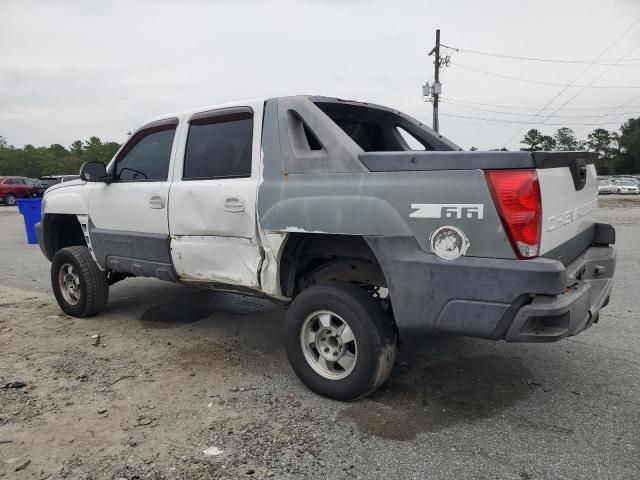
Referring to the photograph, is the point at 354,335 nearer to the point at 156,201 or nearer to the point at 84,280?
the point at 156,201

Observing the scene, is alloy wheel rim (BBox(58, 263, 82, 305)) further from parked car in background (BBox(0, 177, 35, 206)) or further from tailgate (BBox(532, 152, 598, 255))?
parked car in background (BBox(0, 177, 35, 206))

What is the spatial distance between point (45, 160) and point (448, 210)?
8181 centimetres

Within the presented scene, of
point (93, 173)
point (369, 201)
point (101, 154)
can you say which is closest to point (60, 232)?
point (93, 173)

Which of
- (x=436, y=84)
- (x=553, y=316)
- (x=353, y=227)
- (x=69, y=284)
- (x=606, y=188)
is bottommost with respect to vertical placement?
(x=606, y=188)

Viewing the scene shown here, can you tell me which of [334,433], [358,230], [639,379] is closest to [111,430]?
[334,433]

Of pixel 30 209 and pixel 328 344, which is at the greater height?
pixel 30 209

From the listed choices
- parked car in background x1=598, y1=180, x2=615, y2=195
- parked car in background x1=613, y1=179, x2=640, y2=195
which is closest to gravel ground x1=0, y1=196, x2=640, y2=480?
parked car in background x1=613, y1=179, x2=640, y2=195

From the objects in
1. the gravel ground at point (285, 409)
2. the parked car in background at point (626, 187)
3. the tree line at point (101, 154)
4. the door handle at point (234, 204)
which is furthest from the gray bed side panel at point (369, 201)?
the tree line at point (101, 154)

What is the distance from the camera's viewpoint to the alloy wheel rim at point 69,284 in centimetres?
526

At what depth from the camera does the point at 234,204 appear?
366 centimetres

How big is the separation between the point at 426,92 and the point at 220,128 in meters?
24.8

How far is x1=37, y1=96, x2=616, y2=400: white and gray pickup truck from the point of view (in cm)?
265

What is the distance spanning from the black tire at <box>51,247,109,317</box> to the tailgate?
4.24 meters

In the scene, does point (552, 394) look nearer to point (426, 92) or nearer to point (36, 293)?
point (36, 293)
